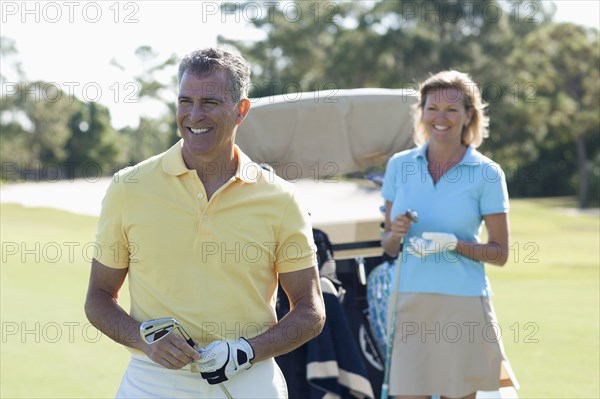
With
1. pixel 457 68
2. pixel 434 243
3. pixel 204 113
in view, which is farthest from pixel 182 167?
pixel 457 68

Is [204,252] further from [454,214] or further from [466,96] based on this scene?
[466,96]

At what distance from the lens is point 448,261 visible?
4.61 metres

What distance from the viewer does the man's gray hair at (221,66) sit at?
8.77ft

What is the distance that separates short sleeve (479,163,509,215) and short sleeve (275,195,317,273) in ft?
6.73

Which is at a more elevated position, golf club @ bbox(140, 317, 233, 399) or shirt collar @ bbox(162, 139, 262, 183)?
shirt collar @ bbox(162, 139, 262, 183)

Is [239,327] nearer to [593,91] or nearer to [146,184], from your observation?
[146,184]

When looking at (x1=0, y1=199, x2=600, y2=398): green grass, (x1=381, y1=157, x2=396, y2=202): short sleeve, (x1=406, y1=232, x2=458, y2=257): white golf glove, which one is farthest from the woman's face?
(x1=0, y1=199, x2=600, y2=398): green grass

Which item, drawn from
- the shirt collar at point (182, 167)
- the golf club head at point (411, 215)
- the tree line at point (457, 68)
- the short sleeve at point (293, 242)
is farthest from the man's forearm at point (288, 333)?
the tree line at point (457, 68)

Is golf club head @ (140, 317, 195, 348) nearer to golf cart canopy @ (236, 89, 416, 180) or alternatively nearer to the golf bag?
the golf bag

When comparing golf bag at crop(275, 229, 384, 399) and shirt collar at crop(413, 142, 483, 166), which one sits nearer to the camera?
shirt collar at crop(413, 142, 483, 166)

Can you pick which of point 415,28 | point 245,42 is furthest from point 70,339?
point 245,42

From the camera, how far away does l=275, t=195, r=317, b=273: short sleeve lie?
272 centimetres

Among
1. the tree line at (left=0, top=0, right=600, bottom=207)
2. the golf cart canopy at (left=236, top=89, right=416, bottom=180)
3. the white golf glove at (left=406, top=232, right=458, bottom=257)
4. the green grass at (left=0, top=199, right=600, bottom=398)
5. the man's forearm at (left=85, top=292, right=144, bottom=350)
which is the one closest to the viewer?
the man's forearm at (left=85, top=292, right=144, bottom=350)

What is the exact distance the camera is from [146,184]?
2689mm
